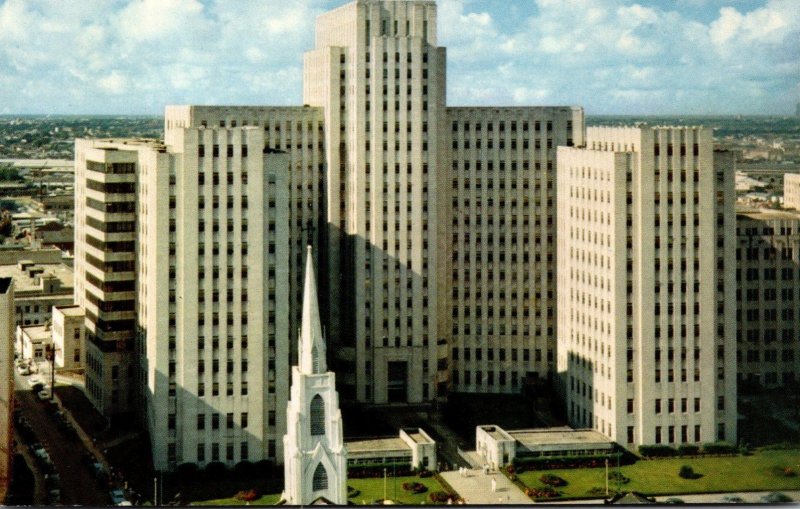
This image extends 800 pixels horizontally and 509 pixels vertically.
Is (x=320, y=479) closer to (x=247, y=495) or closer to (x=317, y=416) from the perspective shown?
(x=317, y=416)

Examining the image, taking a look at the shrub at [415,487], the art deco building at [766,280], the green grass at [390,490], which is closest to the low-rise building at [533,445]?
the green grass at [390,490]

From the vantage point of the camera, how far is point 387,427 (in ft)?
224

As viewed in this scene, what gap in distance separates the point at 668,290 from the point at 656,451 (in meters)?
7.65

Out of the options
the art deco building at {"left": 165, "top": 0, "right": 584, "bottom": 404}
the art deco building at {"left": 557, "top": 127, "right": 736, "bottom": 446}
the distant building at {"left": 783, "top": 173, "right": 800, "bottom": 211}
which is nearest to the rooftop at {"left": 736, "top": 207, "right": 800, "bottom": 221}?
the distant building at {"left": 783, "top": 173, "right": 800, "bottom": 211}

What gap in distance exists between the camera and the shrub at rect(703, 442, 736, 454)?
2415 inches

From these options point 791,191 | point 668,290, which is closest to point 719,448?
point 668,290

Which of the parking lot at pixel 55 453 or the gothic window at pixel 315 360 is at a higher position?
the gothic window at pixel 315 360

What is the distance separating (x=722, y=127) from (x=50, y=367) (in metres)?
37.5

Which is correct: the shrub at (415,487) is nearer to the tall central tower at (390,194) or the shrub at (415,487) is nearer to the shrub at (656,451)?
the shrub at (656,451)

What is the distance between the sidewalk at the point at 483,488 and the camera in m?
55.2

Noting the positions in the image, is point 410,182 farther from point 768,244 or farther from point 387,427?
point 768,244

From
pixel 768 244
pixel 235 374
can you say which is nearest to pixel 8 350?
pixel 235 374

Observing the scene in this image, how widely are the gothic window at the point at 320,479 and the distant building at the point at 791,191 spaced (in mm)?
31094

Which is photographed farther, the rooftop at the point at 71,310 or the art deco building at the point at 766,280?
the rooftop at the point at 71,310
